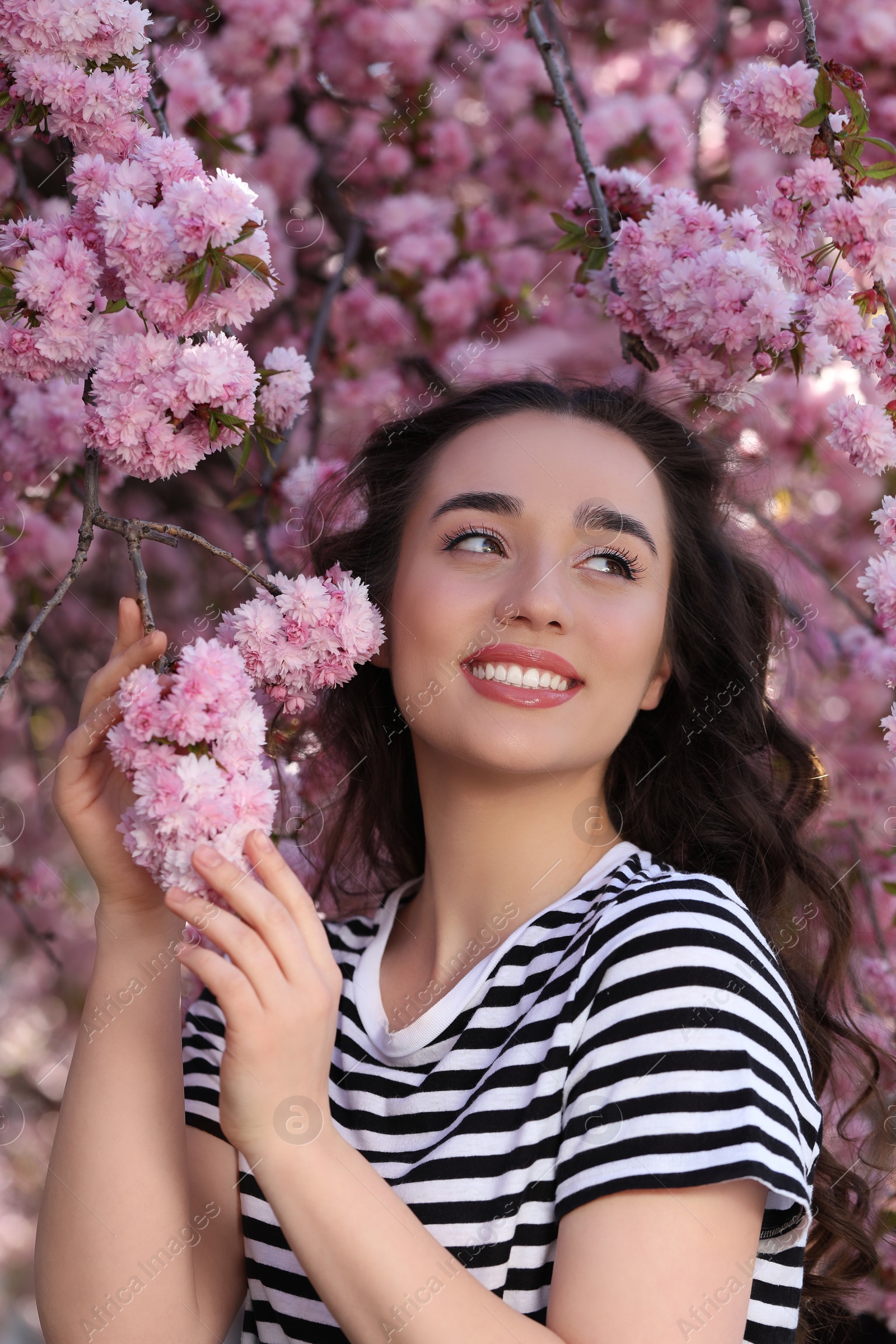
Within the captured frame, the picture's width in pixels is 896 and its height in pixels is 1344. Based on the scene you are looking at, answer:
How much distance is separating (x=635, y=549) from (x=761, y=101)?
0.56 metres

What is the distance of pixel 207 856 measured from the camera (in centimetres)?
94

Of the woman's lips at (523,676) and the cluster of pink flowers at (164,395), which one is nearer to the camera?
the cluster of pink flowers at (164,395)

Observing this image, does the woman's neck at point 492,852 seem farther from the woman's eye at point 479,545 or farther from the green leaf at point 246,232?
the green leaf at point 246,232

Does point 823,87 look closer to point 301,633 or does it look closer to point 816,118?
point 816,118

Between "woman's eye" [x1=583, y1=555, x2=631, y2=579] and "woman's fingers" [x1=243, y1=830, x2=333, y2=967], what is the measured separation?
0.59 meters

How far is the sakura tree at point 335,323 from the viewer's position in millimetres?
1180

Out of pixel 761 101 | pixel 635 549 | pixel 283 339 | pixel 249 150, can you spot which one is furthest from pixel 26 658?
pixel 761 101

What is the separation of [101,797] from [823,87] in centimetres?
115

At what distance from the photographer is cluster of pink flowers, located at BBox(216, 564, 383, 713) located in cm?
122

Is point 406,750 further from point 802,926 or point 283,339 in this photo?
point 283,339

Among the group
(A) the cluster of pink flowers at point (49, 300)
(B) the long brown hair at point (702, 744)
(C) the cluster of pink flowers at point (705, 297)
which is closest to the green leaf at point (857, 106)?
(C) the cluster of pink flowers at point (705, 297)

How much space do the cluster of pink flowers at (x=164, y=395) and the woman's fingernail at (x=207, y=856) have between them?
45cm

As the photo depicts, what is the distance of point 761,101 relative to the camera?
1.42 meters

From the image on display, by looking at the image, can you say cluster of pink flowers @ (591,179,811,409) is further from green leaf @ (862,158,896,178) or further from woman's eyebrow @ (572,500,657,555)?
woman's eyebrow @ (572,500,657,555)
